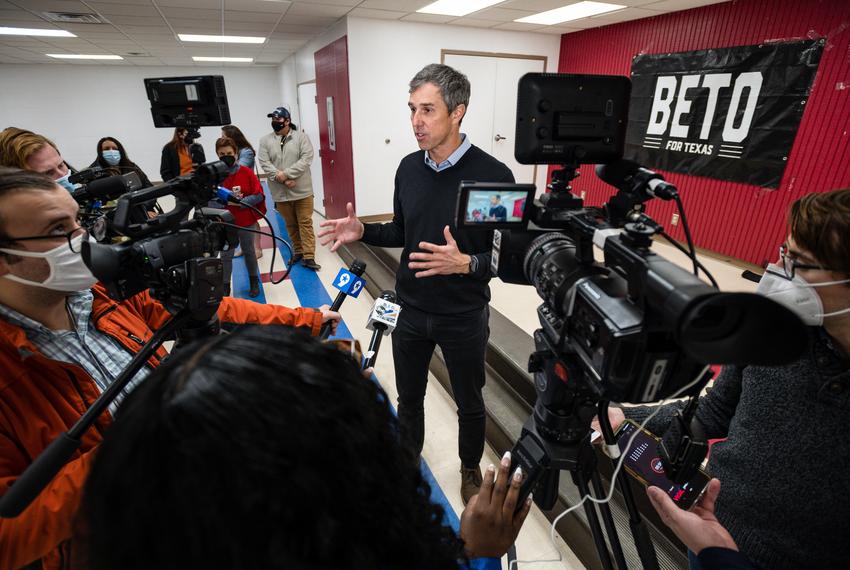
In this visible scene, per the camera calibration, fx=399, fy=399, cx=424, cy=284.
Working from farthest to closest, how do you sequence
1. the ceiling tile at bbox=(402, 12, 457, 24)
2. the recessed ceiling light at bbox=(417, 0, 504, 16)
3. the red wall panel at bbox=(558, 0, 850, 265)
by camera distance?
the ceiling tile at bbox=(402, 12, 457, 24) < the recessed ceiling light at bbox=(417, 0, 504, 16) < the red wall panel at bbox=(558, 0, 850, 265)

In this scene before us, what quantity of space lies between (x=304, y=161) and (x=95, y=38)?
4.92 meters

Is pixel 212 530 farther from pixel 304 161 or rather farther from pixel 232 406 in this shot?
pixel 304 161

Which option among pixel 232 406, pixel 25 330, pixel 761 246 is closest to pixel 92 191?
pixel 25 330

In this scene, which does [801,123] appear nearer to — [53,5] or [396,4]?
[396,4]

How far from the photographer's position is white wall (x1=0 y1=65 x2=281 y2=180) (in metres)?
8.98

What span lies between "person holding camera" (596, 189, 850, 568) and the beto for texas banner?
3838 millimetres

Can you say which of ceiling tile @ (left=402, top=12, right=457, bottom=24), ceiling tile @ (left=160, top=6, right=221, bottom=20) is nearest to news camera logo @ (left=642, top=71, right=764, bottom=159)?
ceiling tile @ (left=402, top=12, right=457, bottom=24)

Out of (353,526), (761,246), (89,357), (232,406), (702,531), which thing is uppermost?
(232,406)

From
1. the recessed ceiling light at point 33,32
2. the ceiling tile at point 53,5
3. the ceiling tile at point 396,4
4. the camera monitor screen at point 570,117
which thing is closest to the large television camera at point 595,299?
the camera monitor screen at point 570,117

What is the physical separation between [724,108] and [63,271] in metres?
5.24

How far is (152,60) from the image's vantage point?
8.75 metres

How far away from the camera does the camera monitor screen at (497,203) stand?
937 millimetres

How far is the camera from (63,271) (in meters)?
0.95

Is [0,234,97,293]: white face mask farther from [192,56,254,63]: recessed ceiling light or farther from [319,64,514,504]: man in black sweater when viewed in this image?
[192,56,254,63]: recessed ceiling light
